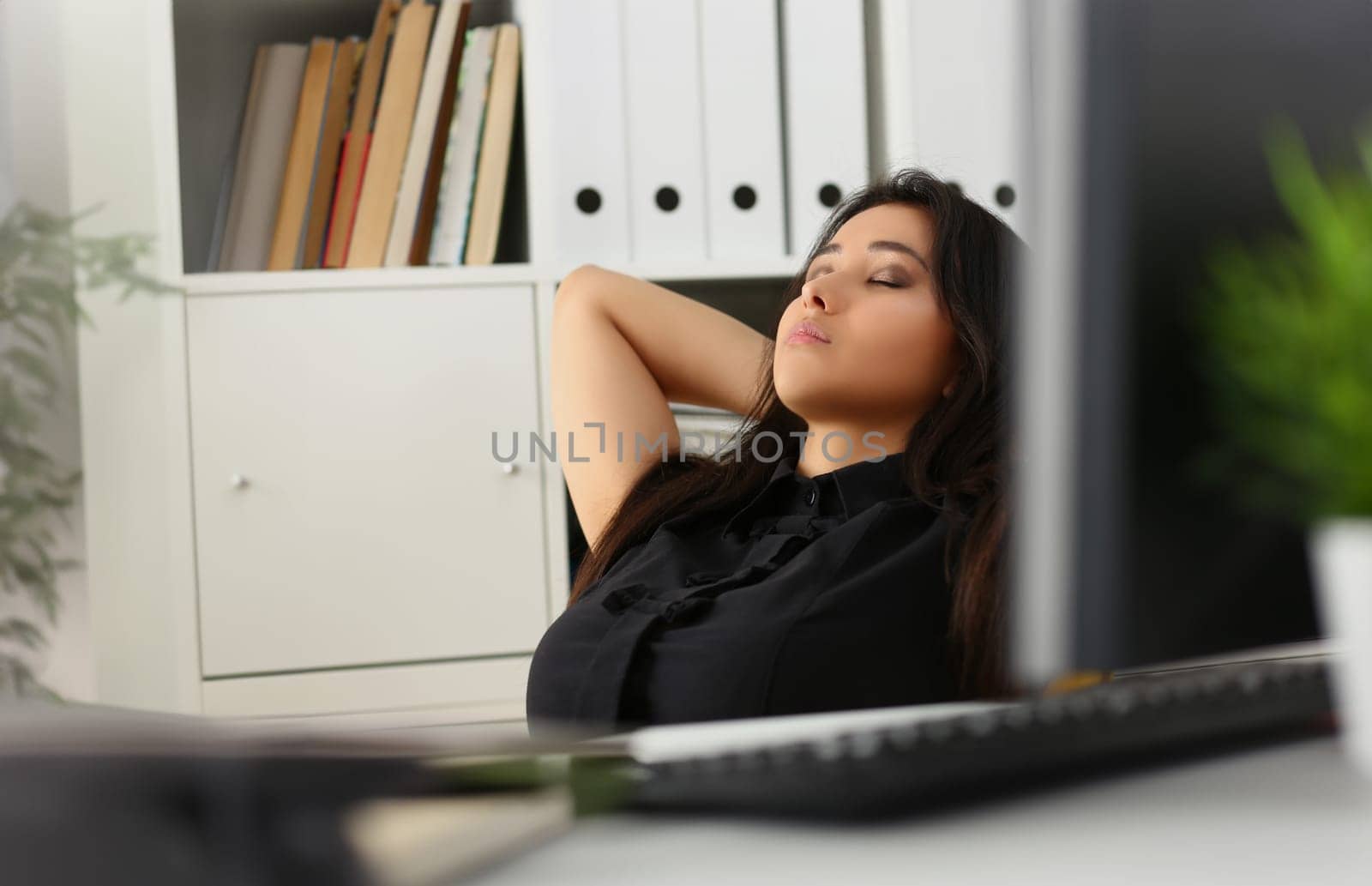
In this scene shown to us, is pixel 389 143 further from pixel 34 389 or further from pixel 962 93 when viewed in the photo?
pixel 962 93

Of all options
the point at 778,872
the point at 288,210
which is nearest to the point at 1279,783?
the point at 778,872

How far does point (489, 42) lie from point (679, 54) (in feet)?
0.97

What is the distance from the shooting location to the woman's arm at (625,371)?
1486 millimetres

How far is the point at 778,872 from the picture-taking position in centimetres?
34

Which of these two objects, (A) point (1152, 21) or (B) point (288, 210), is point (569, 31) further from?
(A) point (1152, 21)

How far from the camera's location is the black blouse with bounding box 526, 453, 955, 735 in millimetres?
1105

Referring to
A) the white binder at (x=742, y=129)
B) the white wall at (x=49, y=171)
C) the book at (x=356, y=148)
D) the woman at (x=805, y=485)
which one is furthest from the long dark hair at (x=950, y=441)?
the white wall at (x=49, y=171)

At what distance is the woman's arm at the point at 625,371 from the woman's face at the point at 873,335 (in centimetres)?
24

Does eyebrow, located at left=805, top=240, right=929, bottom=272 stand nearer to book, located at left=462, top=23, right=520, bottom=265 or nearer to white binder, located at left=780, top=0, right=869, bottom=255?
white binder, located at left=780, top=0, right=869, bottom=255

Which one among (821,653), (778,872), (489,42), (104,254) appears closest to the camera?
(778,872)

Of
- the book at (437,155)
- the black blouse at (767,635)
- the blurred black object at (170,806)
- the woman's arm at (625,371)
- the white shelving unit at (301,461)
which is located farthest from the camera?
the book at (437,155)

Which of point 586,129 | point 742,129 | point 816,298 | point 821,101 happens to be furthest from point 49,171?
point 816,298

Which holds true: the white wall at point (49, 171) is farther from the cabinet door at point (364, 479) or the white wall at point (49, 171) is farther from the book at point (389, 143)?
the book at point (389, 143)

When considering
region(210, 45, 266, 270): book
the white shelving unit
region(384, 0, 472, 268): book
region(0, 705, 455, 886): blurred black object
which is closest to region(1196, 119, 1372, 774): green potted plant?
region(0, 705, 455, 886): blurred black object
